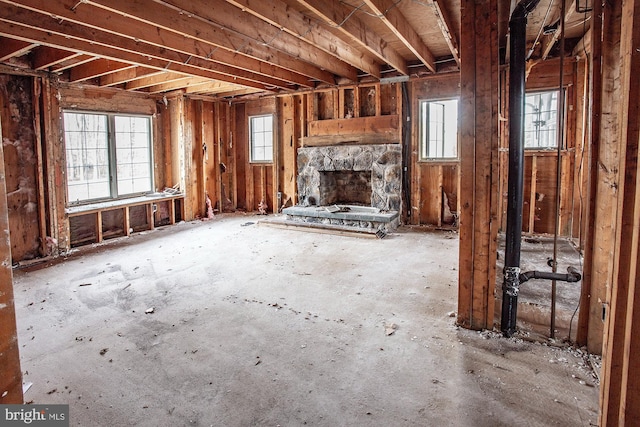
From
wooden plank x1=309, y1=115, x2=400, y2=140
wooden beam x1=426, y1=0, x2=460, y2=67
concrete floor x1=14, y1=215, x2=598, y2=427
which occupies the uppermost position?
wooden beam x1=426, y1=0, x2=460, y2=67

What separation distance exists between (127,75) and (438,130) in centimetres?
500

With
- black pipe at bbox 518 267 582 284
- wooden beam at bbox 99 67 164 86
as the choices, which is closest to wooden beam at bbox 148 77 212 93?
wooden beam at bbox 99 67 164 86

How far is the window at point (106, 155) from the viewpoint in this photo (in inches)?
236

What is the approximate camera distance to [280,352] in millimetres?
2561

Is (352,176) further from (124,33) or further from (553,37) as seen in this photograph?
(124,33)

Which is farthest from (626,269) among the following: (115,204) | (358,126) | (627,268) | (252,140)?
(252,140)

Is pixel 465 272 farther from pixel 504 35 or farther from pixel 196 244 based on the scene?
pixel 196 244

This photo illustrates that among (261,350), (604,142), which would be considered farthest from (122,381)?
(604,142)

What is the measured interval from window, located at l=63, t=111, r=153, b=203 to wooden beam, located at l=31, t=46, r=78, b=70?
106 cm

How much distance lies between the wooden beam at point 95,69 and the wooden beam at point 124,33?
0.67m

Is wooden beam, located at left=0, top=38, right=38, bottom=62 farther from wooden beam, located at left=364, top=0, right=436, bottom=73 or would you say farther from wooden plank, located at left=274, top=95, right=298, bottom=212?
wooden plank, located at left=274, top=95, right=298, bottom=212

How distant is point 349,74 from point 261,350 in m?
4.95

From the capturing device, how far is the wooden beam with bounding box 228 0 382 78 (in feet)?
10.8

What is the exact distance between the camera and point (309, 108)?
7.36 m
